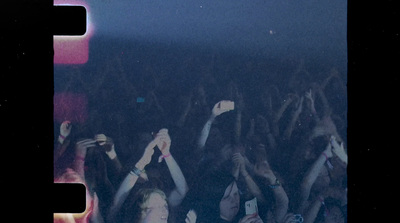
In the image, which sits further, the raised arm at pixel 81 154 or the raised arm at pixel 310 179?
the raised arm at pixel 310 179

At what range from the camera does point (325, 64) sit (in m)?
2.13

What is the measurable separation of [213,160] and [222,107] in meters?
0.27

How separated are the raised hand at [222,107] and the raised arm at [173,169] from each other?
263 mm

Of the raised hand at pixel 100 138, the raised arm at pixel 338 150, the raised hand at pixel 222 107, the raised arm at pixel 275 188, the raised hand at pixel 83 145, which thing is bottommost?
the raised arm at pixel 275 188

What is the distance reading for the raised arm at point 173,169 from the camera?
207cm

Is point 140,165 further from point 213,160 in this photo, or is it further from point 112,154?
point 213,160

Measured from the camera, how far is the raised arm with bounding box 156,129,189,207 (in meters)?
2.07

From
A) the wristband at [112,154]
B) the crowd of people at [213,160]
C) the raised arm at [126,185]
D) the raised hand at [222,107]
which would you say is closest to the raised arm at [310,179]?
the crowd of people at [213,160]

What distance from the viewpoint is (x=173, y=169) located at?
2072mm

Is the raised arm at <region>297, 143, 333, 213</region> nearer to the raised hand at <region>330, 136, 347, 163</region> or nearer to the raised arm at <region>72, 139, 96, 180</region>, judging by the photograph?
the raised hand at <region>330, 136, 347, 163</region>

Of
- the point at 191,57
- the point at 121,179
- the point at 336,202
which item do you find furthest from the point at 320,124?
the point at 121,179

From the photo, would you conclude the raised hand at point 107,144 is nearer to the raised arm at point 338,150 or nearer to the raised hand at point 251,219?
the raised hand at point 251,219

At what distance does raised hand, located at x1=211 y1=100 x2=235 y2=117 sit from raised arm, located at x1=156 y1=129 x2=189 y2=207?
0.26 metres
